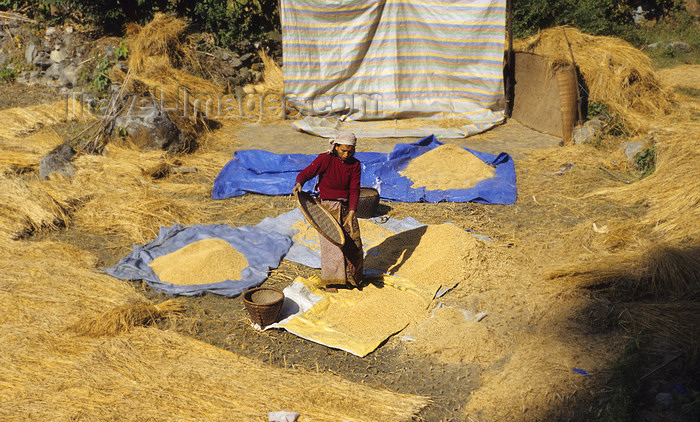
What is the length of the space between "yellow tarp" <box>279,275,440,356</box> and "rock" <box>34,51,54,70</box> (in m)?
9.38

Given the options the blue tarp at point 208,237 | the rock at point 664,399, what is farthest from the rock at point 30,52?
the rock at point 664,399

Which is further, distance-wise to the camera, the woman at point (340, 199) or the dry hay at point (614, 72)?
the dry hay at point (614, 72)

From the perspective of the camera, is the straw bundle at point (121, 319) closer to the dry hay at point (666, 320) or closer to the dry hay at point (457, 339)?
the dry hay at point (457, 339)

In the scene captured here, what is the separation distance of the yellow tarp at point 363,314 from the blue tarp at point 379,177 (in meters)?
2.05

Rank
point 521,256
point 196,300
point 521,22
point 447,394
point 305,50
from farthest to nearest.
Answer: point 521,22 < point 305,50 < point 521,256 < point 196,300 < point 447,394

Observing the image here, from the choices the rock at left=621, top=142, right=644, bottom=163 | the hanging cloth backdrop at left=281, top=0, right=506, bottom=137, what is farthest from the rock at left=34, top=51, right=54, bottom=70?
the rock at left=621, top=142, right=644, bottom=163

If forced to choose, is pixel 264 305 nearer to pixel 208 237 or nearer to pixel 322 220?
pixel 322 220

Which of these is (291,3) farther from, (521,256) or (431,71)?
(521,256)

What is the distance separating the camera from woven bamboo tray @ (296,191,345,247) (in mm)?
4312

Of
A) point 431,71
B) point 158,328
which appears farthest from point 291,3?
point 158,328

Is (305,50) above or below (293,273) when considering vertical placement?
above

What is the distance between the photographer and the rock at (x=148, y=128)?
7816 mm

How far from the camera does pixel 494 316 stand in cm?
432

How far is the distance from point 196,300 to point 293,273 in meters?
0.87
